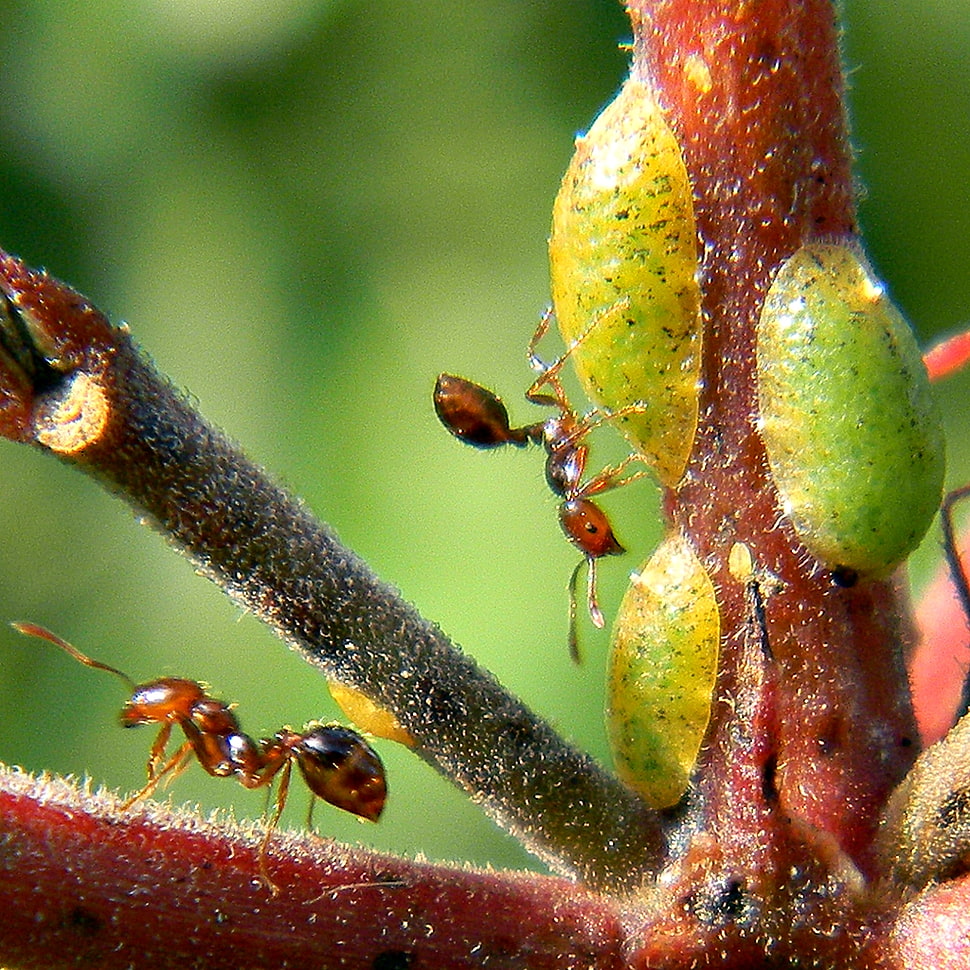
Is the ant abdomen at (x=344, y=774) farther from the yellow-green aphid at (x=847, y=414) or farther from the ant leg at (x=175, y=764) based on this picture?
the yellow-green aphid at (x=847, y=414)

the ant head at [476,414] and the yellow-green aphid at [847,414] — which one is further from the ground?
the yellow-green aphid at [847,414]

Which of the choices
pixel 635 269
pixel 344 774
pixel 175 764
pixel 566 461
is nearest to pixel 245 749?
pixel 175 764

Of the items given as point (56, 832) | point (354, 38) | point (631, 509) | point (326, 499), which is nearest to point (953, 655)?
point (56, 832)

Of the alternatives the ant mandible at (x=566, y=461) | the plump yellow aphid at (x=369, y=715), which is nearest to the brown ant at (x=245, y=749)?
the plump yellow aphid at (x=369, y=715)

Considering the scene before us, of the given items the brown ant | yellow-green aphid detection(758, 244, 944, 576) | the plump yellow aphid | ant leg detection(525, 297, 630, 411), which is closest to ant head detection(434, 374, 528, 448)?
ant leg detection(525, 297, 630, 411)

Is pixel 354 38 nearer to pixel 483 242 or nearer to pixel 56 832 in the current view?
pixel 483 242

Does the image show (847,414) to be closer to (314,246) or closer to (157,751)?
(157,751)

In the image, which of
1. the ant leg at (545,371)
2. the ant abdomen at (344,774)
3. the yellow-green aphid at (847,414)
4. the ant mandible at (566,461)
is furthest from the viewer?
the ant leg at (545,371)
